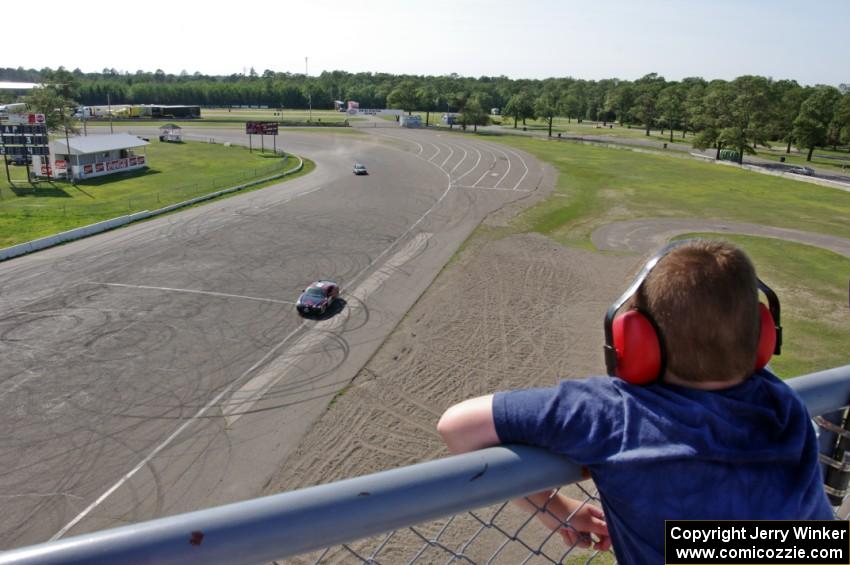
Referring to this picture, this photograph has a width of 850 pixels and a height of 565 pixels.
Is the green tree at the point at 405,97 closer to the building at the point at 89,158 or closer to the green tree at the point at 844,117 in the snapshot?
the building at the point at 89,158

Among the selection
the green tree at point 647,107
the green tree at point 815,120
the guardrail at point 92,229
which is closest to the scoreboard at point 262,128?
the guardrail at point 92,229

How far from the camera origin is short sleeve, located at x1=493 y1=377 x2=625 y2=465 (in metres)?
1.82

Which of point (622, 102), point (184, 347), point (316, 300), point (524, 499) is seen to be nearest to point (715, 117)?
point (622, 102)

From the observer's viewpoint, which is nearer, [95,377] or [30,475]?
[30,475]

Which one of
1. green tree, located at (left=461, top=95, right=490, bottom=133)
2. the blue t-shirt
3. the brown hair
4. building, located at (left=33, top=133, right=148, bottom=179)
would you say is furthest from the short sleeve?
green tree, located at (left=461, top=95, right=490, bottom=133)

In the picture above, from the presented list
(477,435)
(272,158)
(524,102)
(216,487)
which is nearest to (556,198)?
(272,158)

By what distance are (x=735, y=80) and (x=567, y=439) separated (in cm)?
8333

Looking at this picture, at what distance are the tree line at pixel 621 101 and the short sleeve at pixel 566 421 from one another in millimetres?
76083

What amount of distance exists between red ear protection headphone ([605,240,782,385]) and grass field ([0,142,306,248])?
119ft

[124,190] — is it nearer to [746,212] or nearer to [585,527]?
[746,212]

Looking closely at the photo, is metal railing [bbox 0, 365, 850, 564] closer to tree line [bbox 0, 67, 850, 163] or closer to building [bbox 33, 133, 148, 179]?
building [bbox 33, 133, 148, 179]

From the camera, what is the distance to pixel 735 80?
72312mm

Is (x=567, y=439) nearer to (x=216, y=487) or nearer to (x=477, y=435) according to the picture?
(x=477, y=435)

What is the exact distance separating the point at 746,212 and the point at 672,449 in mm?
47444
